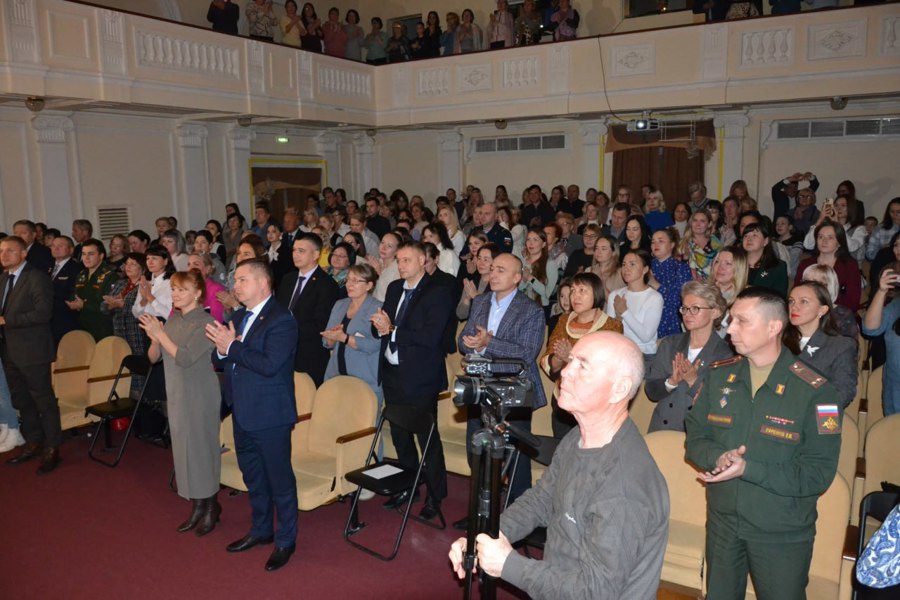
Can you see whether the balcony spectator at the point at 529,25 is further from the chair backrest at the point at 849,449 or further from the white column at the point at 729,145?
the chair backrest at the point at 849,449

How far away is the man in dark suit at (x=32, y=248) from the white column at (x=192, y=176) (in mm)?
4620

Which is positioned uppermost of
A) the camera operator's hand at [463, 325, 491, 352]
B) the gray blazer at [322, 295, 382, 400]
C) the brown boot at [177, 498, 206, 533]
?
the camera operator's hand at [463, 325, 491, 352]

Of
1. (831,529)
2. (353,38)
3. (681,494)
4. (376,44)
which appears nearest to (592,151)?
(376,44)

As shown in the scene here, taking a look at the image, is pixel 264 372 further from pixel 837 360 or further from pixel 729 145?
pixel 729 145

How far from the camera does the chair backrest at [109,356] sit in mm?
5711

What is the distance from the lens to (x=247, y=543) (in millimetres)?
3943

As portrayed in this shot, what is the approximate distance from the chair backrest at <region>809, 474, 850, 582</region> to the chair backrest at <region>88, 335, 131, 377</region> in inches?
205

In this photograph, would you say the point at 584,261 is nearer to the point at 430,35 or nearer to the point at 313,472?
the point at 313,472

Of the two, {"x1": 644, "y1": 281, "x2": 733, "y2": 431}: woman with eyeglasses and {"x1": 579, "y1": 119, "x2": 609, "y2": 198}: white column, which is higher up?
{"x1": 579, "y1": 119, "x2": 609, "y2": 198}: white column

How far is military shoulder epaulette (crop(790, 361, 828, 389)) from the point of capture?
2428 millimetres

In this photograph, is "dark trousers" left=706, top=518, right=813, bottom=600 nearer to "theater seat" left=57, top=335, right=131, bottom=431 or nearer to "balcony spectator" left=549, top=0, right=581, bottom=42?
"theater seat" left=57, top=335, right=131, bottom=431

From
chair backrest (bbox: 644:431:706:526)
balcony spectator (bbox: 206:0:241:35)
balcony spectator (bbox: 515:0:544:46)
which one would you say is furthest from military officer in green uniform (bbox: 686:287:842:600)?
balcony spectator (bbox: 206:0:241:35)

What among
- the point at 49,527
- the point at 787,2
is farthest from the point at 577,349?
the point at 787,2

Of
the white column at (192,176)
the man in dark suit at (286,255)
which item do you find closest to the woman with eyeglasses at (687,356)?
the man in dark suit at (286,255)
